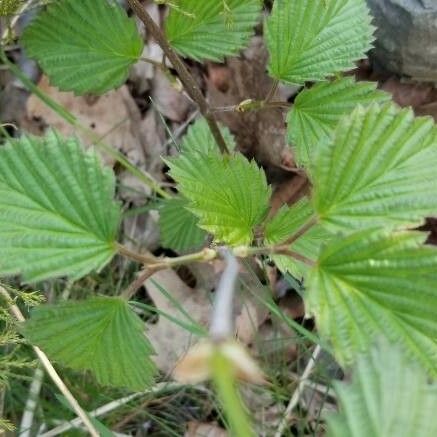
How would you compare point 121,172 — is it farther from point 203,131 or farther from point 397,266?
point 397,266

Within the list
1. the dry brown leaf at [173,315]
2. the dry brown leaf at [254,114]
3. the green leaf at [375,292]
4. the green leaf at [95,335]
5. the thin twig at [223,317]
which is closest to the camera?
the thin twig at [223,317]

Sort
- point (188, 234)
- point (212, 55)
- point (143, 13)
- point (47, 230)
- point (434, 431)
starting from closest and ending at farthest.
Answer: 1. point (434, 431)
2. point (47, 230)
3. point (143, 13)
4. point (212, 55)
5. point (188, 234)

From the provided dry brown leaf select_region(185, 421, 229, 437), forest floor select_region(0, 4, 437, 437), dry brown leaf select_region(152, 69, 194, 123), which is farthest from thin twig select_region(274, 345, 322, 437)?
dry brown leaf select_region(152, 69, 194, 123)

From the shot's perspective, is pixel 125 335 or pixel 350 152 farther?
pixel 125 335

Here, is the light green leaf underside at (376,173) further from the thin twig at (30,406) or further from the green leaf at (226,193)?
the thin twig at (30,406)

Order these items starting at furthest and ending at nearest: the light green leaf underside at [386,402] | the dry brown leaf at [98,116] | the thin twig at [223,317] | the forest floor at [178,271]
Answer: the dry brown leaf at [98,116]
the forest floor at [178,271]
the light green leaf underside at [386,402]
the thin twig at [223,317]

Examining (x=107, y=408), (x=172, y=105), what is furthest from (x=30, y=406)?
(x=172, y=105)

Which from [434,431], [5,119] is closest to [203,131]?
[5,119]

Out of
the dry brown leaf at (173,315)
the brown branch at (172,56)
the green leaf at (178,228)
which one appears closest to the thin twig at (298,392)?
the dry brown leaf at (173,315)
